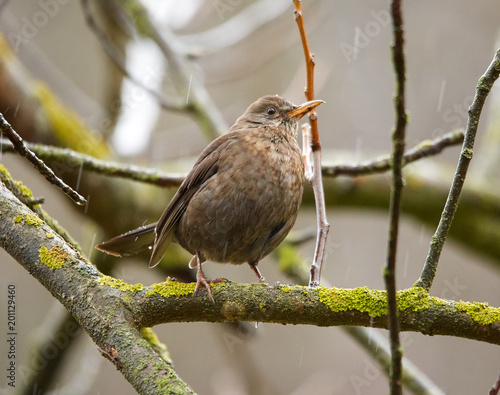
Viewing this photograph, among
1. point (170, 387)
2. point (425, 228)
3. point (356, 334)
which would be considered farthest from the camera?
point (425, 228)

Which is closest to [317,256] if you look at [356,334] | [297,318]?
[297,318]

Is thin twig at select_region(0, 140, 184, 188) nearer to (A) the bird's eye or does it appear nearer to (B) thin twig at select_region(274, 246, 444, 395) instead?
(A) the bird's eye

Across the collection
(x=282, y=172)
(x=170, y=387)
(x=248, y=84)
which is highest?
(x=248, y=84)

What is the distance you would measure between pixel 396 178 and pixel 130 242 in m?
2.38

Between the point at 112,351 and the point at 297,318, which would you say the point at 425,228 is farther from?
the point at 112,351

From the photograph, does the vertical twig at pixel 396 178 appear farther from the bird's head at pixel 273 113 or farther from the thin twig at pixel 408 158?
the bird's head at pixel 273 113

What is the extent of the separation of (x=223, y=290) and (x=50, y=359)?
2.94 m

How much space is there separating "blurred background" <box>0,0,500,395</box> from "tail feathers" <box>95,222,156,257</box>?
120 cm

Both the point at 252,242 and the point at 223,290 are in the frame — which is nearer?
the point at 223,290

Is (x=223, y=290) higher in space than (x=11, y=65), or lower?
lower

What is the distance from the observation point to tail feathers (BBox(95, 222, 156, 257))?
11.4ft

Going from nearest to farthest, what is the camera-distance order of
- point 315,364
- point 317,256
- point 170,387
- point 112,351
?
1. point 170,387
2. point 112,351
3. point 317,256
4. point 315,364

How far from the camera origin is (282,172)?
3346 mm

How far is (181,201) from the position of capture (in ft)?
11.3
